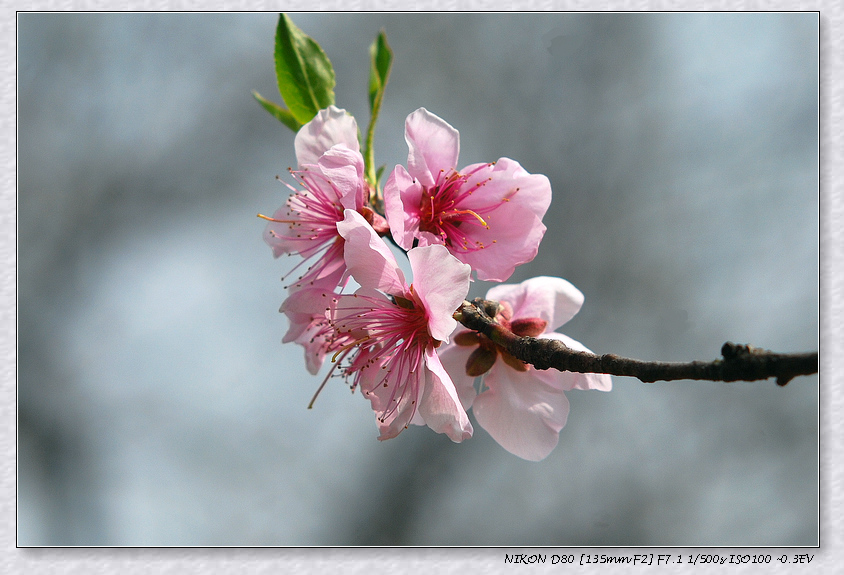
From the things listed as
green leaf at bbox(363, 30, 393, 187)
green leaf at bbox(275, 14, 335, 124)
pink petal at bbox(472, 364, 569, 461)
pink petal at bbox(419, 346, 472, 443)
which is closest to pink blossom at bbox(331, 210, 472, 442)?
pink petal at bbox(419, 346, 472, 443)

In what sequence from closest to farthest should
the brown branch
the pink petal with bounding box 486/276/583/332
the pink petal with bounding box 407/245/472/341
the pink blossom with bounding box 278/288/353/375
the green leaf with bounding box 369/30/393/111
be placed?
the brown branch < the pink petal with bounding box 407/245/472/341 < the pink blossom with bounding box 278/288/353/375 < the pink petal with bounding box 486/276/583/332 < the green leaf with bounding box 369/30/393/111

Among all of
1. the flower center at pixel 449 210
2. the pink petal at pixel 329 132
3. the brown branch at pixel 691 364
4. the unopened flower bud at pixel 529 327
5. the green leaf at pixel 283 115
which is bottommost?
the unopened flower bud at pixel 529 327

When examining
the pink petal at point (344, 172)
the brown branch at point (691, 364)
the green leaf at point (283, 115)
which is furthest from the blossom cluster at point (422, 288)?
the green leaf at point (283, 115)

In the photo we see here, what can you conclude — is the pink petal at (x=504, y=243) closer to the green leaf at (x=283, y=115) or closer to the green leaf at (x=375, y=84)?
the green leaf at (x=375, y=84)

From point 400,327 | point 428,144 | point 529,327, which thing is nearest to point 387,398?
point 400,327

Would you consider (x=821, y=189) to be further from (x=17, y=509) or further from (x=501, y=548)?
(x=17, y=509)

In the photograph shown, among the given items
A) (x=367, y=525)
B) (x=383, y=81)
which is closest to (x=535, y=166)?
(x=367, y=525)

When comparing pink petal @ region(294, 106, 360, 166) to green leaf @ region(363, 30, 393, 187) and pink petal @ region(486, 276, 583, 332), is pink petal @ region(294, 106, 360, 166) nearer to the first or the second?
green leaf @ region(363, 30, 393, 187)
